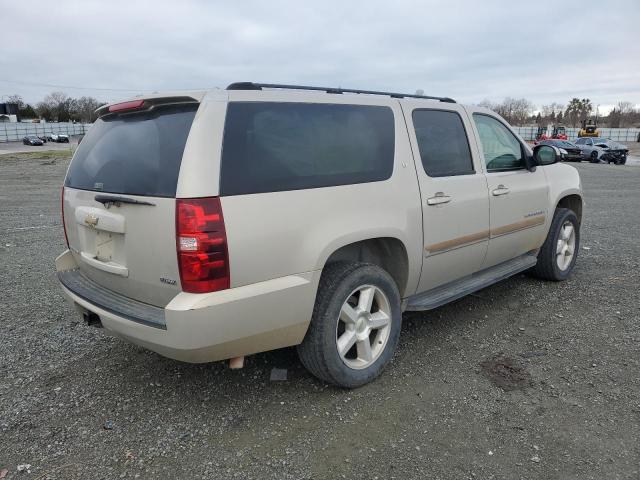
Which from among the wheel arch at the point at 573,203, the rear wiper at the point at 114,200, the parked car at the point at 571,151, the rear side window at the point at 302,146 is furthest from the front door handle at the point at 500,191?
the parked car at the point at 571,151

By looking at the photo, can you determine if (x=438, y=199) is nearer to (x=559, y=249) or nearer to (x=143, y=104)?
(x=143, y=104)

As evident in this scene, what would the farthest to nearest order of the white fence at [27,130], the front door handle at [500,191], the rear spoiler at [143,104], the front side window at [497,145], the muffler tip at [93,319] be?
the white fence at [27,130]
the front side window at [497,145]
the front door handle at [500,191]
the muffler tip at [93,319]
the rear spoiler at [143,104]

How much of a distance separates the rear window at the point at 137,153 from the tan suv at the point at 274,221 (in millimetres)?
10

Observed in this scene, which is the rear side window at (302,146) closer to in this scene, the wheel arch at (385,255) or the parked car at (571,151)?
the wheel arch at (385,255)

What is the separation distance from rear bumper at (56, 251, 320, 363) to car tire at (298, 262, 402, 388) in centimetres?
14

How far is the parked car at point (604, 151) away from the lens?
30.7 meters

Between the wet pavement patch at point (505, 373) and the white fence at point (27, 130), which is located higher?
the white fence at point (27, 130)

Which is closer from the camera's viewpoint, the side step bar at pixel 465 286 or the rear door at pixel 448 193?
the rear door at pixel 448 193

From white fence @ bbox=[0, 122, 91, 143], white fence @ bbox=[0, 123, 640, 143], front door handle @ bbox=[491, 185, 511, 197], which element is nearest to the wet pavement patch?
front door handle @ bbox=[491, 185, 511, 197]

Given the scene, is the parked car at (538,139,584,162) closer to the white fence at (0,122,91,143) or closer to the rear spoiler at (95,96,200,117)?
the rear spoiler at (95,96,200,117)

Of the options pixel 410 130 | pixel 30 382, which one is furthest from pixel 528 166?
pixel 30 382

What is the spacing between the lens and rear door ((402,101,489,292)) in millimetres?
3555

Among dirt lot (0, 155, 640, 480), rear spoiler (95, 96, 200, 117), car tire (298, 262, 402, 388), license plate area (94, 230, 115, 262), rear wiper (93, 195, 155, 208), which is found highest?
rear spoiler (95, 96, 200, 117)

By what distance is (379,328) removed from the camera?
336 cm
